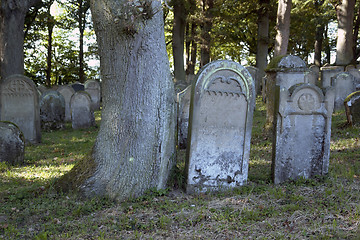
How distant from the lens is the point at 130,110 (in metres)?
4.89

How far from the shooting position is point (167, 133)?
16.6 ft

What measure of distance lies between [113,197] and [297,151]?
2.97 meters

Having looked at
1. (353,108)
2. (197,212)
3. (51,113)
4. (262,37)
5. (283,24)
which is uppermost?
(262,37)

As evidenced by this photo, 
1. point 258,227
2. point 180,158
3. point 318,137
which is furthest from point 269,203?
point 180,158

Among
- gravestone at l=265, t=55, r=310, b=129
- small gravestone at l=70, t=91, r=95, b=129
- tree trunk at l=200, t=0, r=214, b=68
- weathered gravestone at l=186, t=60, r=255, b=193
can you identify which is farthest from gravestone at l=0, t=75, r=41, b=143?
tree trunk at l=200, t=0, r=214, b=68

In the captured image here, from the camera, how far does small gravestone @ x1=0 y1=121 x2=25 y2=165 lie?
7238 millimetres

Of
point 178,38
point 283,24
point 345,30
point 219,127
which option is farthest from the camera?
point 178,38

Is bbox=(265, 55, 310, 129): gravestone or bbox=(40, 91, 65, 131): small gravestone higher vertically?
bbox=(265, 55, 310, 129): gravestone

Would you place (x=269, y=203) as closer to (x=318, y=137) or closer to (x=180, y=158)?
(x=318, y=137)

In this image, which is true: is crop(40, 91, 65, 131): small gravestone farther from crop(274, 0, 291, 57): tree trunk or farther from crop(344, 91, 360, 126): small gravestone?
crop(344, 91, 360, 126): small gravestone

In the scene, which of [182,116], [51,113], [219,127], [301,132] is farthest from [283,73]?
[51,113]

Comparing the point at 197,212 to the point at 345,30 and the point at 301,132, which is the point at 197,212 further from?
the point at 345,30

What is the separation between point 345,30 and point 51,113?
15.2 meters

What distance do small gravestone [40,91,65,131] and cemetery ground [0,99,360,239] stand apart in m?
6.71
